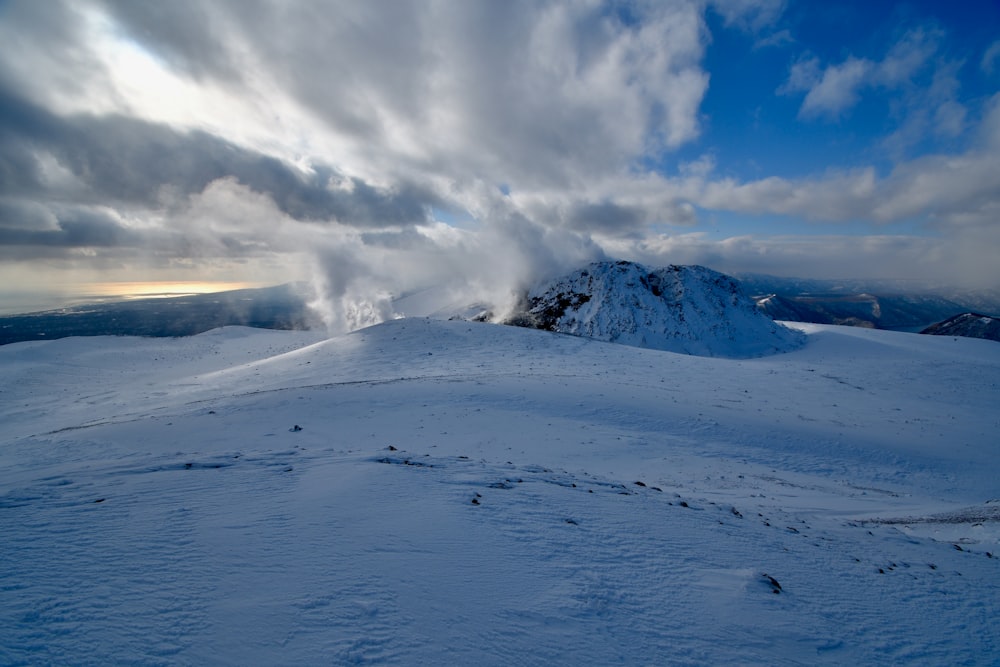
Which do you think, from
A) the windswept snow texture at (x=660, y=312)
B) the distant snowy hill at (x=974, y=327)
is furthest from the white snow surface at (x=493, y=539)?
the distant snowy hill at (x=974, y=327)

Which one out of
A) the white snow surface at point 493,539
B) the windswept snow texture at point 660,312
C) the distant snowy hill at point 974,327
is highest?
the windswept snow texture at point 660,312

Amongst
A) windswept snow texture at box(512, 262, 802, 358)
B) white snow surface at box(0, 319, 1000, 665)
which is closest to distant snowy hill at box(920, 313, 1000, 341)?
windswept snow texture at box(512, 262, 802, 358)

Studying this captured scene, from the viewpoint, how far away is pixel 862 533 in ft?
26.1

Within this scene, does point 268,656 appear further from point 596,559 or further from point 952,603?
point 952,603

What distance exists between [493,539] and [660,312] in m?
54.4

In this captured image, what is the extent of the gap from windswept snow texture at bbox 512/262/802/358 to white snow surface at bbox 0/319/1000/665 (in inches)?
1349

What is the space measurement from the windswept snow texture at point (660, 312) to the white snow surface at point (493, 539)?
1349 inches

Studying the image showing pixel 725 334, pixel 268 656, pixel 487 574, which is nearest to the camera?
pixel 268 656

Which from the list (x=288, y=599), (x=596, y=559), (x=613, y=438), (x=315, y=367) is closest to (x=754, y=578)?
(x=596, y=559)

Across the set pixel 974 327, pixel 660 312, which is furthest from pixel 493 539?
pixel 974 327

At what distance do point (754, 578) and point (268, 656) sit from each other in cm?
565

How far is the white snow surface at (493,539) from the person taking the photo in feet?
12.7

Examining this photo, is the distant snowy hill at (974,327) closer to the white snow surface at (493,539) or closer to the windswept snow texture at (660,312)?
the windswept snow texture at (660,312)

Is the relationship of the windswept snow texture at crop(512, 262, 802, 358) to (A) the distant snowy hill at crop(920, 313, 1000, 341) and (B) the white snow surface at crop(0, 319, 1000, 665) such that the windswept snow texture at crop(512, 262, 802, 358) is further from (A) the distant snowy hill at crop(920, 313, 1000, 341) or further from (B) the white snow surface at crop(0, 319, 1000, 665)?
(A) the distant snowy hill at crop(920, 313, 1000, 341)
